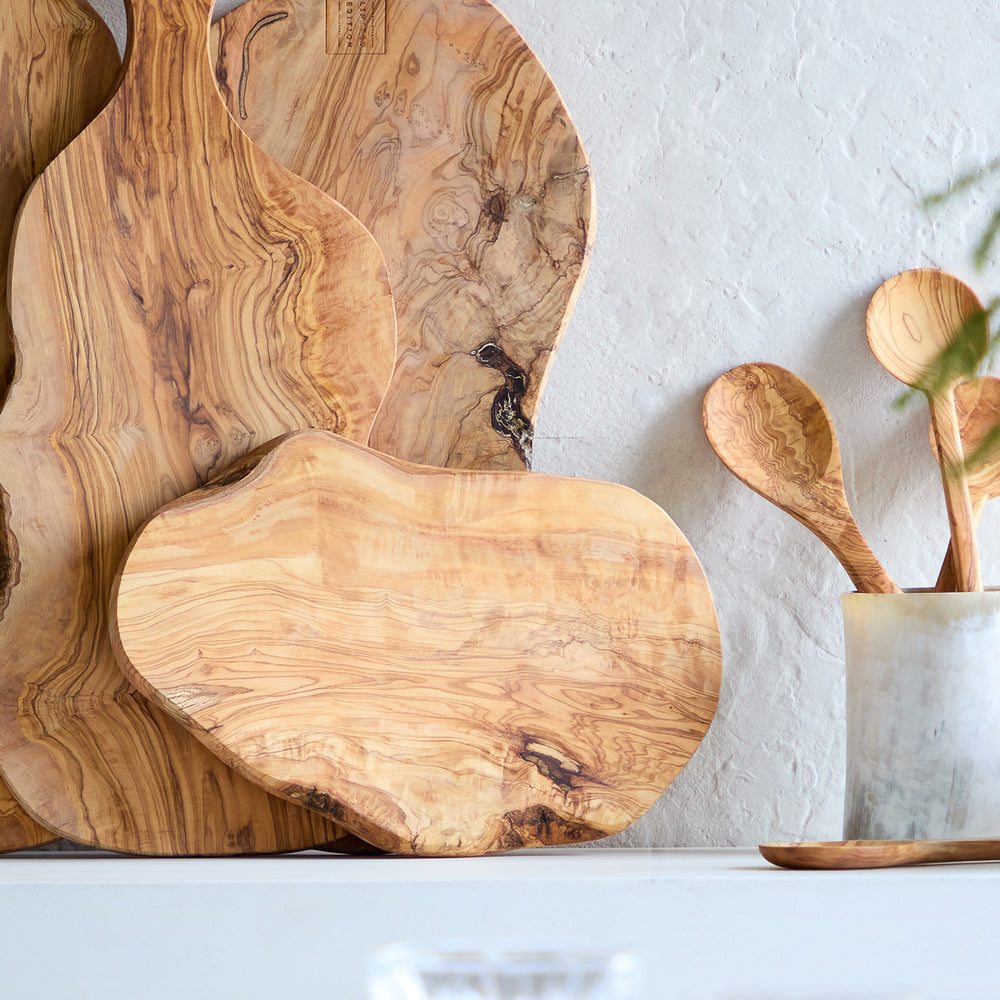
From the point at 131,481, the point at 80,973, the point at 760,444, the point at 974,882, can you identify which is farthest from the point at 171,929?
the point at 760,444

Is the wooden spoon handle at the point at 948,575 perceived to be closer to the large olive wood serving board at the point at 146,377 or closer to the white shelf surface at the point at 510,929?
the white shelf surface at the point at 510,929

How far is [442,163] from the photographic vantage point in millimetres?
722

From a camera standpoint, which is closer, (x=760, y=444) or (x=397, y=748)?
(x=397, y=748)

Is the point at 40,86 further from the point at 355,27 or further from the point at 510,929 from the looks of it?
the point at 510,929

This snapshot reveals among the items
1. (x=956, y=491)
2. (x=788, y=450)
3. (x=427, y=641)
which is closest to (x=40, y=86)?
(x=427, y=641)

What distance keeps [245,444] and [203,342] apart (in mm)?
77

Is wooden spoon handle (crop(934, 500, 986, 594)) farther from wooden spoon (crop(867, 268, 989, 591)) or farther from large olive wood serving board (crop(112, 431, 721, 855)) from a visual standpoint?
large olive wood serving board (crop(112, 431, 721, 855))

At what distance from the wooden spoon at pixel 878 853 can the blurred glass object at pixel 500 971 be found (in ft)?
0.38

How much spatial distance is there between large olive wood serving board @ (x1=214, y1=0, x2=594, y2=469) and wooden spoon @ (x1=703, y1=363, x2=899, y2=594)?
15 centimetres

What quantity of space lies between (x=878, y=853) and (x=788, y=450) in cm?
30

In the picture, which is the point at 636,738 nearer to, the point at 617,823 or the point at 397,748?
the point at 617,823

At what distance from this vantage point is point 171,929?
477 millimetres

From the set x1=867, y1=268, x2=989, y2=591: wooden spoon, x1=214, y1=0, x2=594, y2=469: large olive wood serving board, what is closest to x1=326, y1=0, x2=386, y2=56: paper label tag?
x1=214, y1=0, x2=594, y2=469: large olive wood serving board

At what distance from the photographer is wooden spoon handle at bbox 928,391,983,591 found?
657 millimetres
